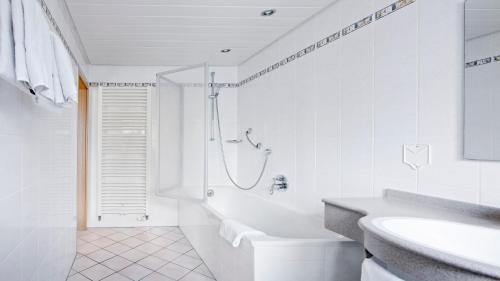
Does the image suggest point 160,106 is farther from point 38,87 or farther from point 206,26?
point 38,87

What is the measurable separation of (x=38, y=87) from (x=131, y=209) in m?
→ 3.10

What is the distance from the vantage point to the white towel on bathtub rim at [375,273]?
90cm

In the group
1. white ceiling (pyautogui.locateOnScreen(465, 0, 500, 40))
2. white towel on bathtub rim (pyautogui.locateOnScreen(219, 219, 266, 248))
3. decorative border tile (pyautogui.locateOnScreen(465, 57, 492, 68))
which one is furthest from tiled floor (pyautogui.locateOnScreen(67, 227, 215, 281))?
white ceiling (pyautogui.locateOnScreen(465, 0, 500, 40))

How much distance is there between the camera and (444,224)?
1.10m

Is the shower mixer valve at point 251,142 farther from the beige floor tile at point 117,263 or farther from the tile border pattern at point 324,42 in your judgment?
the beige floor tile at point 117,263

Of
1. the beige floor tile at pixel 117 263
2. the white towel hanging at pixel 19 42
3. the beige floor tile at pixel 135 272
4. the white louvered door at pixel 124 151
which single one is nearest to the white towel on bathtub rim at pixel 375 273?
the white towel hanging at pixel 19 42

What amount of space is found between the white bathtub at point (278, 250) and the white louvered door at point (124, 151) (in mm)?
1191

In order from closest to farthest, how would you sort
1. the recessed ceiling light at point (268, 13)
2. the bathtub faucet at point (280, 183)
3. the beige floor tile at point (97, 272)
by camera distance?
the recessed ceiling light at point (268, 13) < the beige floor tile at point (97, 272) < the bathtub faucet at point (280, 183)

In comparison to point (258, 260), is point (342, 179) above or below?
above

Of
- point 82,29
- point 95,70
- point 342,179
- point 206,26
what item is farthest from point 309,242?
point 95,70


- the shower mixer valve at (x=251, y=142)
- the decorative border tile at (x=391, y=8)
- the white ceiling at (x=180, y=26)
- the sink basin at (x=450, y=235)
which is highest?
the white ceiling at (x=180, y=26)

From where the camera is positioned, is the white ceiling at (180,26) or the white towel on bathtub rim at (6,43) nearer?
the white towel on bathtub rim at (6,43)

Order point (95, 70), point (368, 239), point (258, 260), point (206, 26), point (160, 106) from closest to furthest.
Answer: point (368, 239) < point (258, 260) < point (206, 26) < point (160, 106) < point (95, 70)

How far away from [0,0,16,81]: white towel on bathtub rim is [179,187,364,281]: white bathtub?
1.31 m
